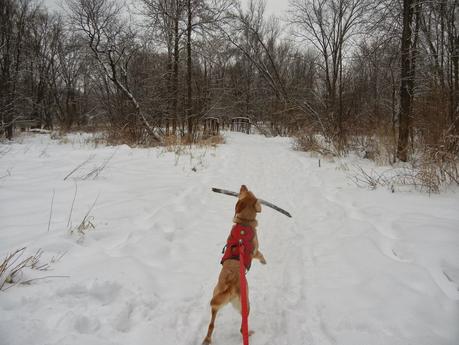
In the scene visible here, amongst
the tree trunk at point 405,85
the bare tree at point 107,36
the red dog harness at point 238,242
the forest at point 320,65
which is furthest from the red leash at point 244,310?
the bare tree at point 107,36

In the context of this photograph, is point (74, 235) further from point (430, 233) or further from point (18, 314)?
point (430, 233)

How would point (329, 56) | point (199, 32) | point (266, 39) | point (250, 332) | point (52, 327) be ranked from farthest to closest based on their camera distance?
point (266, 39) < point (329, 56) < point (199, 32) < point (250, 332) < point (52, 327)

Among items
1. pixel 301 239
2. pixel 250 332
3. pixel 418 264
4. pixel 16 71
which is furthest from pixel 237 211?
pixel 16 71

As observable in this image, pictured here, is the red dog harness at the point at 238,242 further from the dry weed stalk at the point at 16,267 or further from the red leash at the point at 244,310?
the dry weed stalk at the point at 16,267

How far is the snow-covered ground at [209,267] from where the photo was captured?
6.12 ft

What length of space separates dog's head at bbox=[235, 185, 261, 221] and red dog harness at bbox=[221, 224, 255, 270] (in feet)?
0.43

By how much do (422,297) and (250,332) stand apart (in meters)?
1.38

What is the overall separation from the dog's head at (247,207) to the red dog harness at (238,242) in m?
0.13

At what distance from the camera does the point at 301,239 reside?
3.49 meters

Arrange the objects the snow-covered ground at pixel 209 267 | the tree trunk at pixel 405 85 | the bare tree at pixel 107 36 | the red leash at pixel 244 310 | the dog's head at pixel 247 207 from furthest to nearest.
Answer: the bare tree at pixel 107 36, the tree trunk at pixel 405 85, the dog's head at pixel 247 207, the snow-covered ground at pixel 209 267, the red leash at pixel 244 310

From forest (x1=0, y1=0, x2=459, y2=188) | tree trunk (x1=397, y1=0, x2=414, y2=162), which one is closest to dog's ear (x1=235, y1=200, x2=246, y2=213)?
forest (x1=0, y1=0, x2=459, y2=188)

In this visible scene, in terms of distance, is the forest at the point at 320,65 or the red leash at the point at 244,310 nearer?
the red leash at the point at 244,310

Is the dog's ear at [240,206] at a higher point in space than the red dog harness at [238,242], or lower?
higher

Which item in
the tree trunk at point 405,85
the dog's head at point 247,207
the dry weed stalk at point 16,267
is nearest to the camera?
the dry weed stalk at point 16,267
